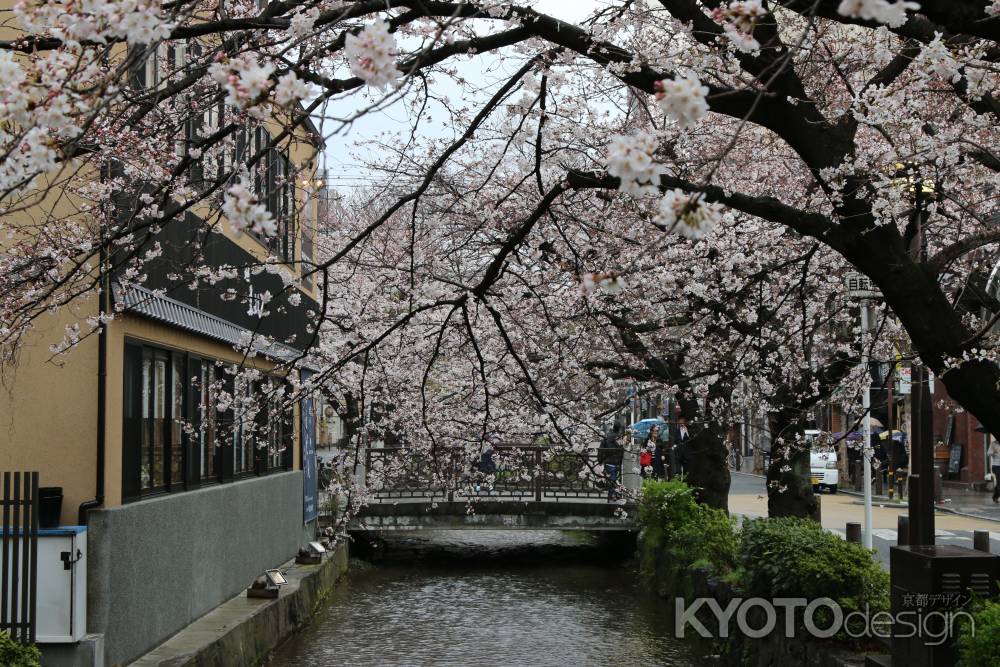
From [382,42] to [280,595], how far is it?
37.4ft

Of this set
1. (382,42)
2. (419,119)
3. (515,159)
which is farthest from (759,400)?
(382,42)

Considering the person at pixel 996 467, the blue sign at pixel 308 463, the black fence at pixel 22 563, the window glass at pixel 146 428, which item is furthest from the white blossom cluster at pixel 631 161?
the person at pixel 996 467

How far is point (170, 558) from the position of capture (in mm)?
11320

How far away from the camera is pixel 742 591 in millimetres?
11867

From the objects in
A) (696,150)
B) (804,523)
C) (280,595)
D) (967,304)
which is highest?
(696,150)

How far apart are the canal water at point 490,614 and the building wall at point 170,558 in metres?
1.30

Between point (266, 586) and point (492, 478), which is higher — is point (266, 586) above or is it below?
below

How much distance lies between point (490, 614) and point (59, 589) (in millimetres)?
9326

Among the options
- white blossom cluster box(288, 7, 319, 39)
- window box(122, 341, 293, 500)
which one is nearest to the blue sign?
window box(122, 341, 293, 500)

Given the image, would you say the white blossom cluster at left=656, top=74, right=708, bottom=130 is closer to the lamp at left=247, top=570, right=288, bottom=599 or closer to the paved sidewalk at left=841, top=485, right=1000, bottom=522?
the lamp at left=247, top=570, right=288, bottom=599

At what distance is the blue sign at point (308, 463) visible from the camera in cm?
2002

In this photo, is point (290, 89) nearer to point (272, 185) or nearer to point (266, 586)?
point (266, 586)

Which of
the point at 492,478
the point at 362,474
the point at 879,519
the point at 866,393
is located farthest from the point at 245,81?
the point at 879,519

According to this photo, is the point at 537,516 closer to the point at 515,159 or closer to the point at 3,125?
the point at 515,159
